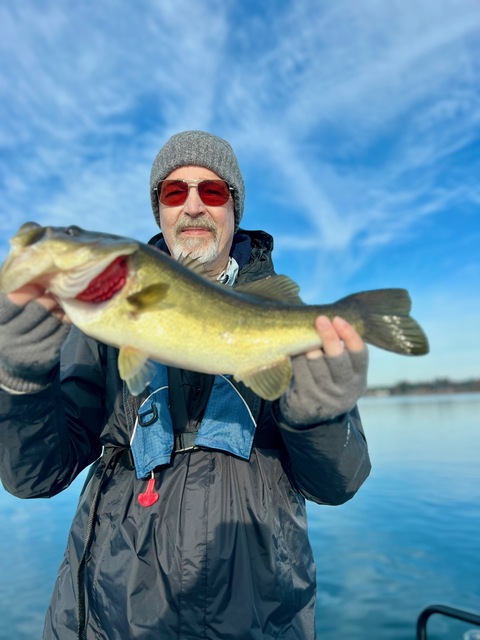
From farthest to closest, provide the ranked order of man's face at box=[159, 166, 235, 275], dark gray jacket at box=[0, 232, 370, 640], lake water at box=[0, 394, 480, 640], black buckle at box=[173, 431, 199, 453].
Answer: lake water at box=[0, 394, 480, 640]
man's face at box=[159, 166, 235, 275]
black buckle at box=[173, 431, 199, 453]
dark gray jacket at box=[0, 232, 370, 640]

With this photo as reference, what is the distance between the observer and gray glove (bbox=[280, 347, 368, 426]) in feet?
9.33

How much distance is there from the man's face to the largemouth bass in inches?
65.8

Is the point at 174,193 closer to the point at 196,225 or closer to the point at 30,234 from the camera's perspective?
the point at 196,225

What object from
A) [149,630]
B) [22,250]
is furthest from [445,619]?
[22,250]

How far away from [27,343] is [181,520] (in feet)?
5.08

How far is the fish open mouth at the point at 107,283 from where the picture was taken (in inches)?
101

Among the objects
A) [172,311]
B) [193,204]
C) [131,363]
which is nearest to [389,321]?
[172,311]

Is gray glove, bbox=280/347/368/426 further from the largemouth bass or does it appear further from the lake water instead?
the lake water

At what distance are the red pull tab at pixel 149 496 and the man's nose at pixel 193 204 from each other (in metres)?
2.64

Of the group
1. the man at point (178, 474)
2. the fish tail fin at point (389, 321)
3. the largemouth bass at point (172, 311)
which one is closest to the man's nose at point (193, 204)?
the man at point (178, 474)

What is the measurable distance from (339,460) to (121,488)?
161cm

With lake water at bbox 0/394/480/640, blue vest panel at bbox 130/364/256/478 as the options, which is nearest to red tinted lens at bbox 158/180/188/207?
blue vest panel at bbox 130/364/256/478

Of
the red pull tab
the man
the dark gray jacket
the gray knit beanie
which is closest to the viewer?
the man

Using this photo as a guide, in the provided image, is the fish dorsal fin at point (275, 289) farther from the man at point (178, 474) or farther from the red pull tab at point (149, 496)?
the red pull tab at point (149, 496)
